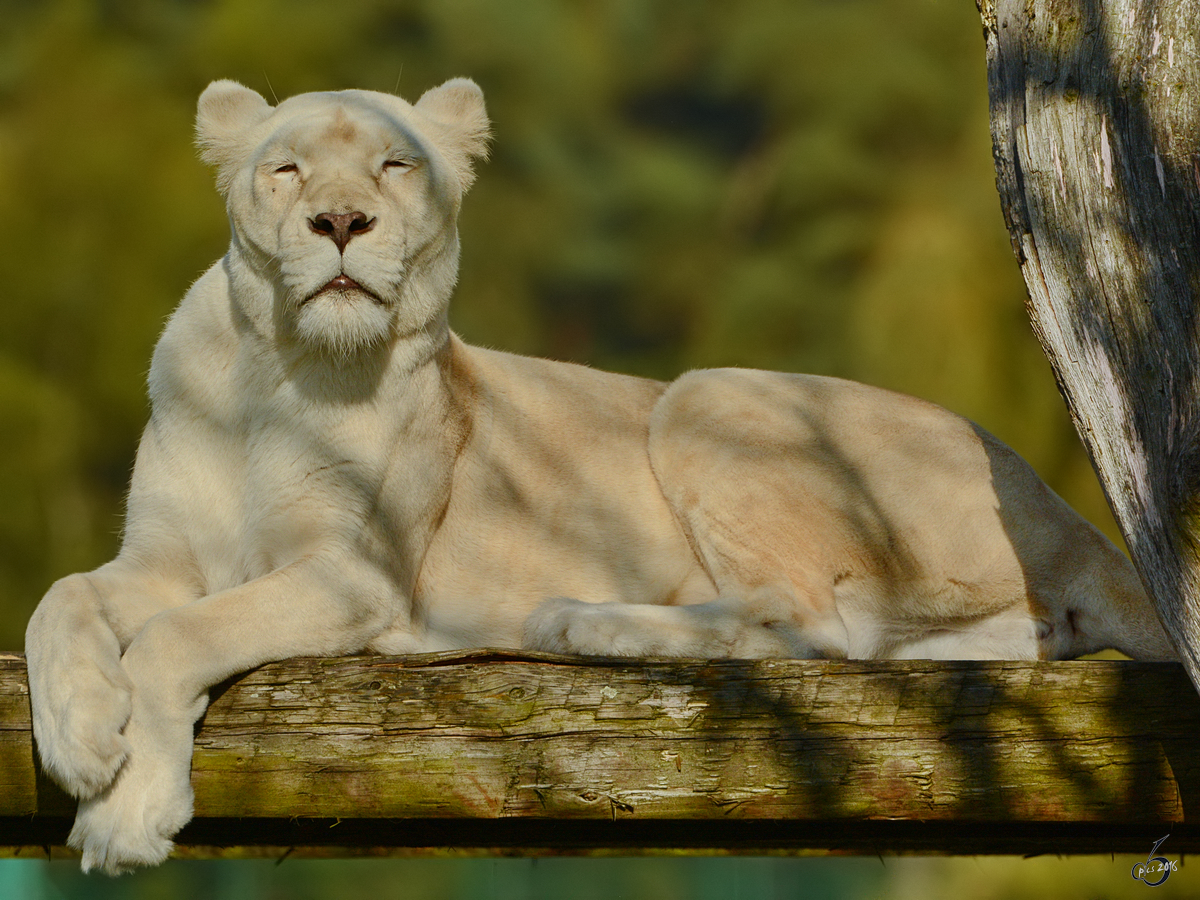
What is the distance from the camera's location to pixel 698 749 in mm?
2406

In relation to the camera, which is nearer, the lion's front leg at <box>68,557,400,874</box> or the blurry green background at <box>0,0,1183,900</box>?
the lion's front leg at <box>68,557,400,874</box>

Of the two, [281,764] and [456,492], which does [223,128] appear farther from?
[281,764]

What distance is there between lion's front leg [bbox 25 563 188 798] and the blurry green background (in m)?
7.91

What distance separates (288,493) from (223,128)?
3.01ft

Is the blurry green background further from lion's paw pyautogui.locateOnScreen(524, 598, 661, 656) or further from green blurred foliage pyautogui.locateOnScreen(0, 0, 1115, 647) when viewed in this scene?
lion's paw pyautogui.locateOnScreen(524, 598, 661, 656)

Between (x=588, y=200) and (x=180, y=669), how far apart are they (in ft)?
Result: 38.4

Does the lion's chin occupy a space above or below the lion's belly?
above

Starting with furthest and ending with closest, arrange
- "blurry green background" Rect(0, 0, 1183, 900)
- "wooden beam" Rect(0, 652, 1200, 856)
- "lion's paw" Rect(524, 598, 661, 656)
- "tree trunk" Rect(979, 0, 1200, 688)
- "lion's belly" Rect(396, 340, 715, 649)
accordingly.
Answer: "blurry green background" Rect(0, 0, 1183, 900) → "lion's belly" Rect(396, 340, 715, 649) → "lion's paw" Rect(524, 598, 661, 656) → "wooden beam" Rect(0, 652, 1200, 856) → "tree trunk" Rect(979, 0, 1200, 688)

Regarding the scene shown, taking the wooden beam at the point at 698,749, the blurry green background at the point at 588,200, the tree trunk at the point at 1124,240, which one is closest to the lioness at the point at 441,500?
the wooden beam at the point at 698,749

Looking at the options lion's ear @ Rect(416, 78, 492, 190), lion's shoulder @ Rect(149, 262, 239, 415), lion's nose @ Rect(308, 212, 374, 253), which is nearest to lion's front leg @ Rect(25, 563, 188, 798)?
lion's shoulder @ Rect(149, 262, 239, 415)

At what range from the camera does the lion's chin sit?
2893 mm

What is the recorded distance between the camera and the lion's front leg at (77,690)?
2.27m

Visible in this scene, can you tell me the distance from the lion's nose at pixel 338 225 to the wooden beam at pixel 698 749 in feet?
3.15

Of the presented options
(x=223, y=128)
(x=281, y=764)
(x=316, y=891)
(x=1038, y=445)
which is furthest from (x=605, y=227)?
(x=281, y=764)
